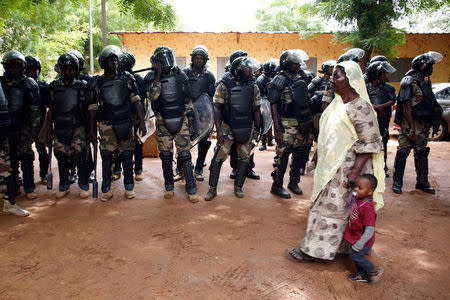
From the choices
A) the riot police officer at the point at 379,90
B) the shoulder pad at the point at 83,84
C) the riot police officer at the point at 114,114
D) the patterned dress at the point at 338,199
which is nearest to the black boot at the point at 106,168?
the riot police officer at the point at 114,114

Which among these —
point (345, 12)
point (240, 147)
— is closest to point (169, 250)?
point (240, 147)

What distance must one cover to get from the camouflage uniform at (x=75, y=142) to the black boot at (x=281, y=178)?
9.04 feet

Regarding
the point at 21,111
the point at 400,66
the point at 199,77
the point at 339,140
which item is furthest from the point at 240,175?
the point at 400,66

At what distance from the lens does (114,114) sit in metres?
4.66

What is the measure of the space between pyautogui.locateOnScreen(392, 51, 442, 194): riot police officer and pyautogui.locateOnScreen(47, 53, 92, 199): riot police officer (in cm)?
451

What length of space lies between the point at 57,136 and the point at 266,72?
4144 mm

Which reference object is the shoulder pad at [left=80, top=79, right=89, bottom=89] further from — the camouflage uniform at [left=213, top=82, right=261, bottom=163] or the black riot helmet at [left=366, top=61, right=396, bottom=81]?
the black riot helmet at [left=366, top=61, right=396, bottom=81]

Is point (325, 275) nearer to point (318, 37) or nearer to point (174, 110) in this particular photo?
point (174, 110)

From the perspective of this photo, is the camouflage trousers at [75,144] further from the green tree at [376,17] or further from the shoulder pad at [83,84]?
the green tree at [376,17]

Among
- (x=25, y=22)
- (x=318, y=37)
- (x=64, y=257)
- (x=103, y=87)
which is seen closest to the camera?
(x=64, y=257)

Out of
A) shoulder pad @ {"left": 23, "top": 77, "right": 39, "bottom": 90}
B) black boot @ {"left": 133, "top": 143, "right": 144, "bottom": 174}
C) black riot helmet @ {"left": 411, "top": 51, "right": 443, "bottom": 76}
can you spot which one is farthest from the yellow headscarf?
shoulder pad @ {"left": 23, "top": 77, "right": 39, "bottom": 90}

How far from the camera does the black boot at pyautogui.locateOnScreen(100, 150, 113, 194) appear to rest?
15.8ft

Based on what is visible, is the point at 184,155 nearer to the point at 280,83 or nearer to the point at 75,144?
the point at 75,144

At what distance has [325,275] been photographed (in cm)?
294
